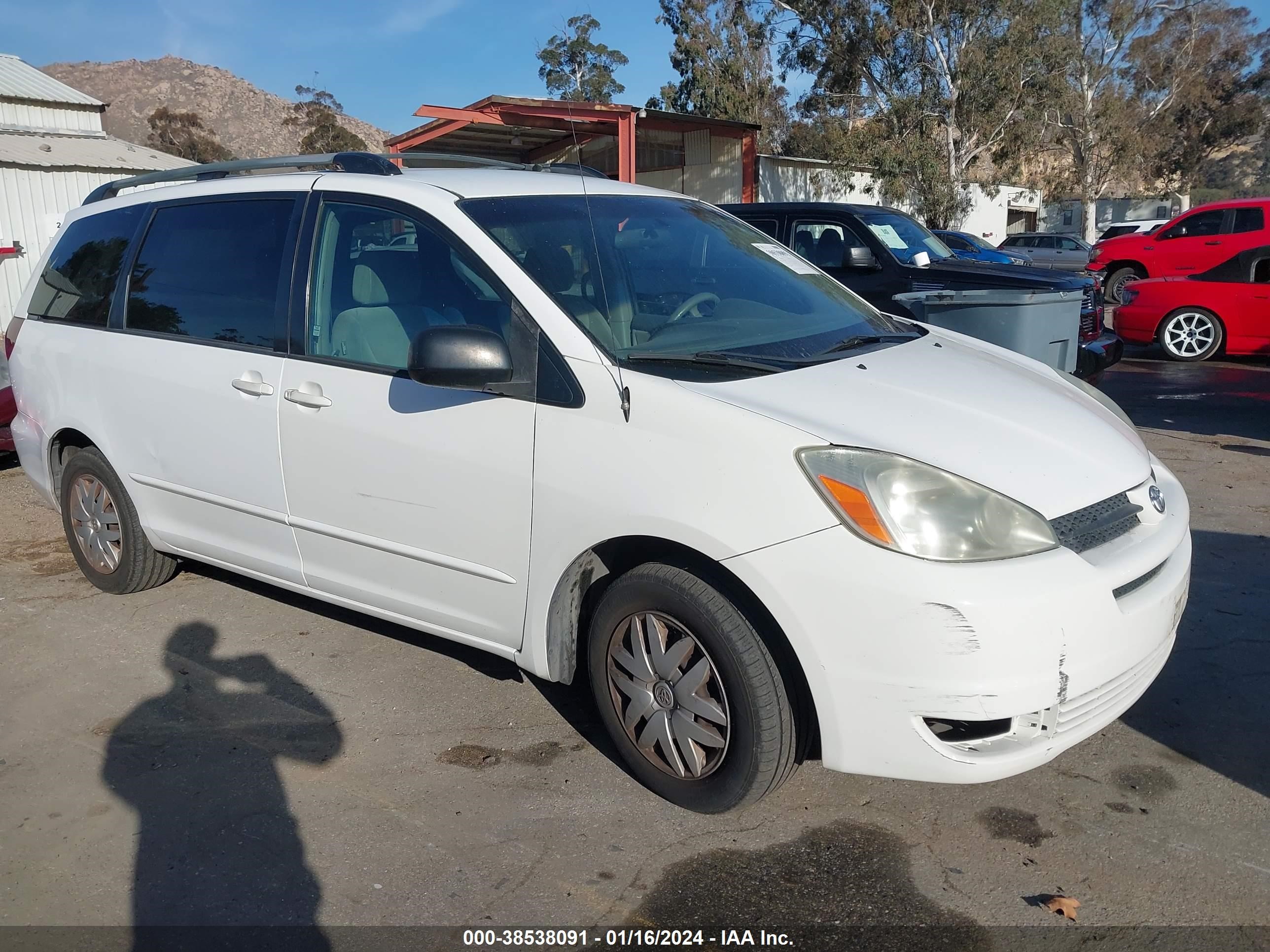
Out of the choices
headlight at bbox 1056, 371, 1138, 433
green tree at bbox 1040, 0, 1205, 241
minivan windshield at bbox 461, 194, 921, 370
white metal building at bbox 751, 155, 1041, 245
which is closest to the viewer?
minivan windshield at bbox 461, 194, 921, 370

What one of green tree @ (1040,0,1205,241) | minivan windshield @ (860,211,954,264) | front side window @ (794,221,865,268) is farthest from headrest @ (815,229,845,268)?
green tree @ (1040,0,1205,241)

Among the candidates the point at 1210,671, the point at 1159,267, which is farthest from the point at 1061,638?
the point at 1159,267

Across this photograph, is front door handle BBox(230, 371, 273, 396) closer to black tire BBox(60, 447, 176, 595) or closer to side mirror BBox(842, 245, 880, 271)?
black tire BBox(60, 447, 176, 595)

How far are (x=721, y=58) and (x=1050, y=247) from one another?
65.5 ft

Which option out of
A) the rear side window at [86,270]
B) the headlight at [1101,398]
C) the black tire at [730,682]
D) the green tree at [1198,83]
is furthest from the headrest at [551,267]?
the green tree at [1198,83]

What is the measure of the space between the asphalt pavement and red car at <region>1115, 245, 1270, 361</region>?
8299 millimetres

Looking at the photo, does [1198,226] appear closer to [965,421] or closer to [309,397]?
[965,421]

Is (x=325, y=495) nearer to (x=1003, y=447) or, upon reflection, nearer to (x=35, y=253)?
(x=1003, y=447)

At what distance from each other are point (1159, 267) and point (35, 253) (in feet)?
59.0

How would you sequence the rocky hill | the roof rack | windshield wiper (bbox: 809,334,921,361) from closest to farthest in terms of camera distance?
windshield wiper (bbox: 809,334,921,361) → the roof rack → the rocky hill

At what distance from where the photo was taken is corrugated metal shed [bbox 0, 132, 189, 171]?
17.1m

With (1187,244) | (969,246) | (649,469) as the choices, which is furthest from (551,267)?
(969,246)

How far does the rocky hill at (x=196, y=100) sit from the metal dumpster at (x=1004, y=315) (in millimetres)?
83061

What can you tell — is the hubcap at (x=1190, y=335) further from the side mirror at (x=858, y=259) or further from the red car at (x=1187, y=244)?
the side mirror at (x=858, y=259)
